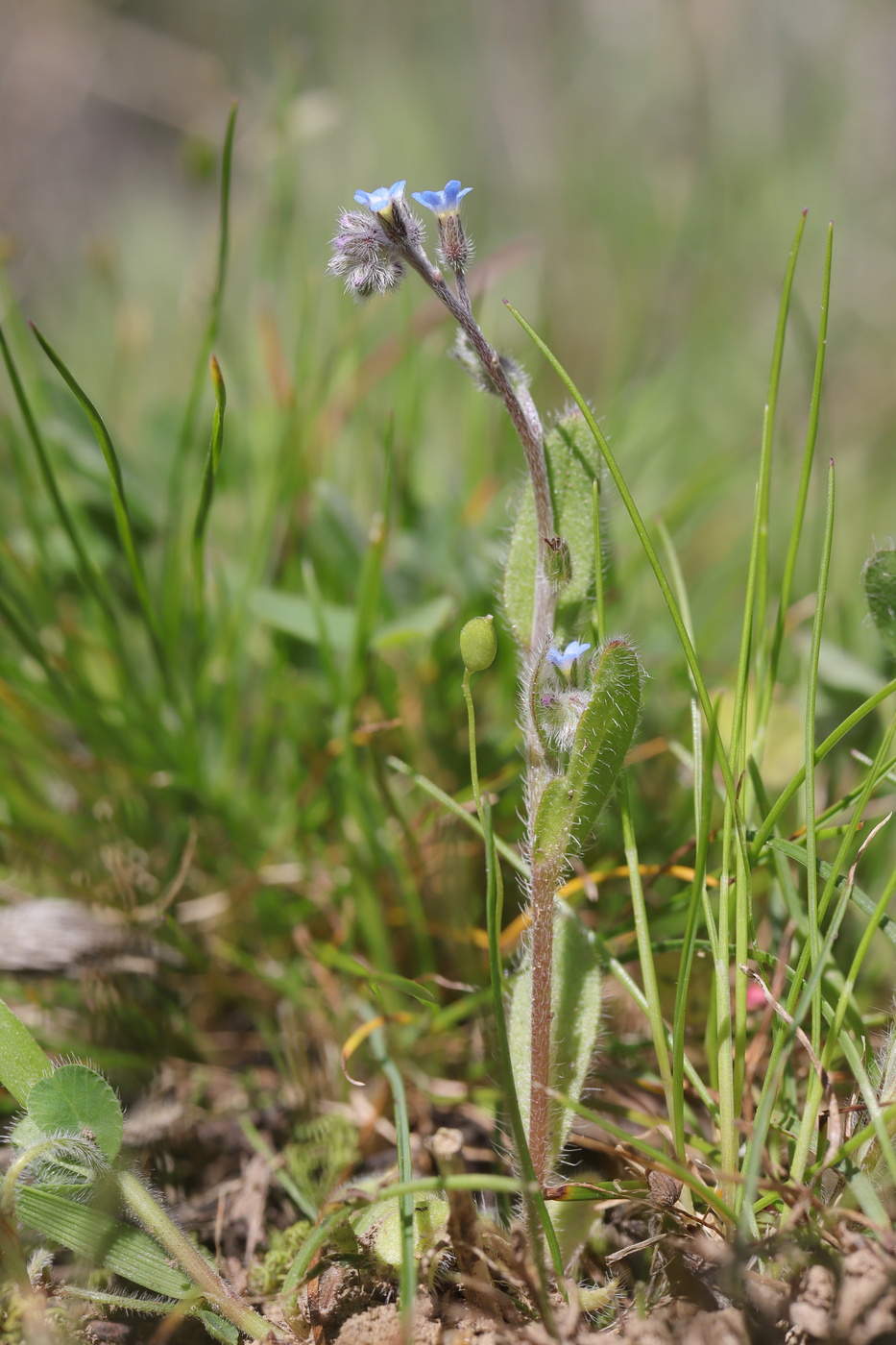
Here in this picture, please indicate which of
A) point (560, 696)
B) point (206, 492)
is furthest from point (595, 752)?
point (206, 492)

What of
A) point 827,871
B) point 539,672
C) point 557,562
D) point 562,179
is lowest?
point 827,871

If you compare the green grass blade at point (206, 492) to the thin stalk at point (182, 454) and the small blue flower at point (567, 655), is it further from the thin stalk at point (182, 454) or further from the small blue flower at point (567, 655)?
the small blue flower at point (567, 655)

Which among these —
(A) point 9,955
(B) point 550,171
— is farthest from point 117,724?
(B) point 550,171

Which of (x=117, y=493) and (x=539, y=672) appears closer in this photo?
(x=539, y=672)

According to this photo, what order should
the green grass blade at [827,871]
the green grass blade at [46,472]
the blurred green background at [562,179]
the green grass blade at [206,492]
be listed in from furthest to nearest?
the blurred green background at [562,179] → the green grass blade at [46,472] → the green grass blade at [206,492] → the green grass blade at [827,871]

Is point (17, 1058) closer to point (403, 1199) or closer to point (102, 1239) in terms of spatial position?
point (102, 1239)

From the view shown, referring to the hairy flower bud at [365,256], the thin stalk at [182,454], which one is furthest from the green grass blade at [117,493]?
the hairy flower bud at [365,256]

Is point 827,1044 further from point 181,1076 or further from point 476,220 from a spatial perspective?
point 476,220
